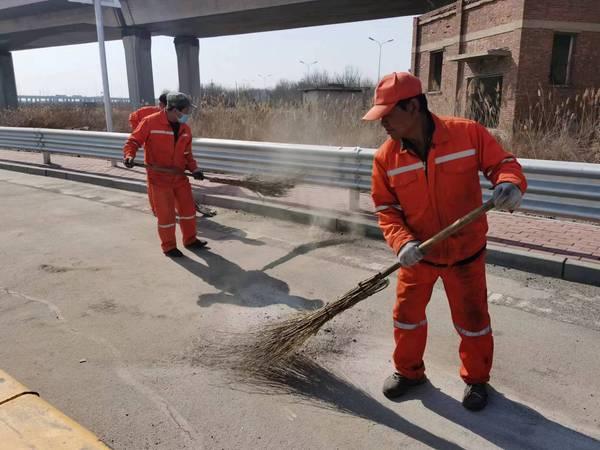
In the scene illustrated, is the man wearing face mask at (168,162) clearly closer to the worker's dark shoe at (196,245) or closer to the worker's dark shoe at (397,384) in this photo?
the worker's dark shoe at (196,245)

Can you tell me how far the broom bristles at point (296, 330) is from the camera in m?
2.78

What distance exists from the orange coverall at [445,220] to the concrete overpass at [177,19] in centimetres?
2246

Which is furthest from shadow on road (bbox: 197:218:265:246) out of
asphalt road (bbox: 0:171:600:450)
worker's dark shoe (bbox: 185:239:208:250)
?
worker's dark shoe (bbox: 185:239:208:250)

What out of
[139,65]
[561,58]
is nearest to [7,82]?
Answer: [139,65]

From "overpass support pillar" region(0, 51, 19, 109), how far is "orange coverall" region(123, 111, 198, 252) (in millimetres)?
46268

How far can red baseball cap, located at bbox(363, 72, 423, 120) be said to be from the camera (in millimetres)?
2291

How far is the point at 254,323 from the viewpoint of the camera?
3.54 metres

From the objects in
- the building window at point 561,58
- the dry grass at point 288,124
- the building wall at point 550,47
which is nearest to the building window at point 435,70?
the building window at point 561,58

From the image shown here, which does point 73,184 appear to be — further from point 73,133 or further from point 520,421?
point 520,421

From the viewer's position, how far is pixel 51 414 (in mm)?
2016

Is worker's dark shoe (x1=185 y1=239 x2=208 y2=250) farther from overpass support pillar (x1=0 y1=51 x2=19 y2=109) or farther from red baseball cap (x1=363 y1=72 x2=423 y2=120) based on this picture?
overpass support pillar (x1=0 y1=51 x2=19 y2=109)

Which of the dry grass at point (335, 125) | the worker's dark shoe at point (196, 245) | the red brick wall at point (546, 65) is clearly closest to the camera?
the worker's dark shoe at point (196, 245)

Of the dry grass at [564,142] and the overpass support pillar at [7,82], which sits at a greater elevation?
the overpass support pillar at [7,82]

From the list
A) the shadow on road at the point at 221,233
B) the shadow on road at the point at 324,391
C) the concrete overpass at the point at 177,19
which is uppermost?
the concrete overpass at the point at 177,19
